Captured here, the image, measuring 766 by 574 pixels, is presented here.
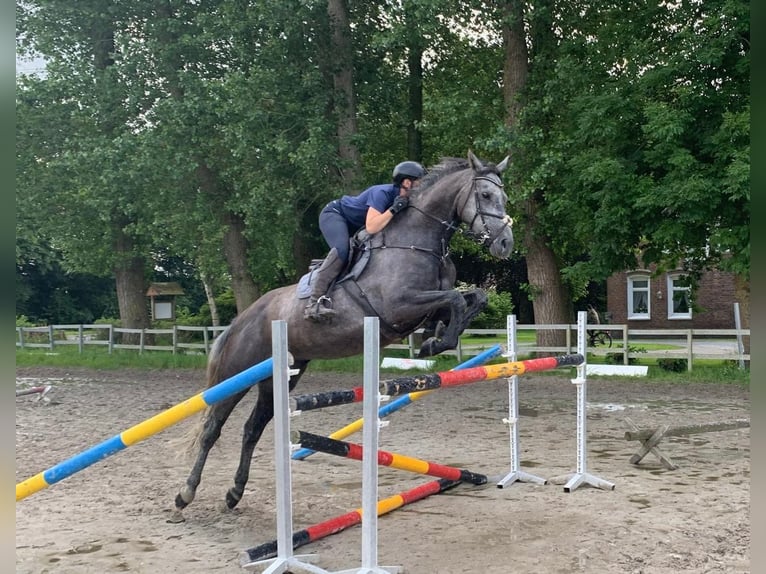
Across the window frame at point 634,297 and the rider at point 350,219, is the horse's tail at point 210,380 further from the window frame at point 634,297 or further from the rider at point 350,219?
the window frame at point 634,297

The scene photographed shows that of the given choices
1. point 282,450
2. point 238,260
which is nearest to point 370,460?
point 282,450

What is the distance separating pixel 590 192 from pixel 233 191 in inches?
318

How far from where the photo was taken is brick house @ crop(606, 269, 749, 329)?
1043 inches

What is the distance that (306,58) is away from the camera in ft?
51.8

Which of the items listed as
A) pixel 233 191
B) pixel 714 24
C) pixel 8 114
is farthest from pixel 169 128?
pixel 8 114

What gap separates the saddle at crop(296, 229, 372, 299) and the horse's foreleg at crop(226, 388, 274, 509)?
3.28 feet

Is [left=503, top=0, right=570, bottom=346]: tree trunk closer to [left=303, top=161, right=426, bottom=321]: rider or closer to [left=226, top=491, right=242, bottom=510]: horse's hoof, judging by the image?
[left=303, top=161, right=426, bottom=321]: rider

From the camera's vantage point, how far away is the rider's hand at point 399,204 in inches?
196

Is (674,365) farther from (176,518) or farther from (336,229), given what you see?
(176,518)

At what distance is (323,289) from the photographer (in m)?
4.98

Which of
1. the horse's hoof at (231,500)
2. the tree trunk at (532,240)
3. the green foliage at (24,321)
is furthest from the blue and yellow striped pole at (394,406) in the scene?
the green foliage at (24,321)

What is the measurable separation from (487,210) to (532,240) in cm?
1048

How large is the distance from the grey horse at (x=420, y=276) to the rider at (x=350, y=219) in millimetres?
83

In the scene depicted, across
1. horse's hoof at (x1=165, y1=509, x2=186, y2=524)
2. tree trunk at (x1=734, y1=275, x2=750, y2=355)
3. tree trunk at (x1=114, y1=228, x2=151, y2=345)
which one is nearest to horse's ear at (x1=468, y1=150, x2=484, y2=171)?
horse's hoof at (x1=165, y1=509, x2=186, y2=524)
